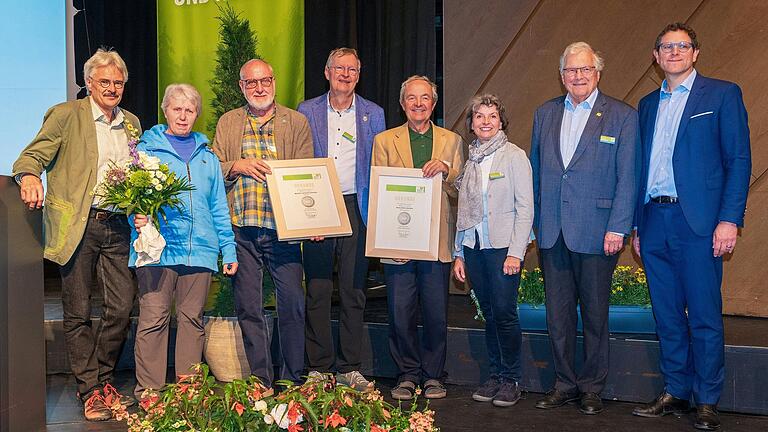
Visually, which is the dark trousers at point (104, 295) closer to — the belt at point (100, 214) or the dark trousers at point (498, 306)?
the belt at point (100, 214)

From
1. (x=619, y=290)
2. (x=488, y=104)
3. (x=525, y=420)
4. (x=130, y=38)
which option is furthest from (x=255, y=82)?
(x=130, y=38)

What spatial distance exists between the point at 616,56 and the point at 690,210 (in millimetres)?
2845

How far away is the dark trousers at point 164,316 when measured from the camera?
4.07m

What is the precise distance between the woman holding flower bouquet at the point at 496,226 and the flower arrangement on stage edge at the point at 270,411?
2.01 metres

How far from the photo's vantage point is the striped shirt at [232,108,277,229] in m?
4.26

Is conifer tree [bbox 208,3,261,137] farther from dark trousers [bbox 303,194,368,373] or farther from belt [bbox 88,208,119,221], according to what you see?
belt [bbox 88,208,119,221]

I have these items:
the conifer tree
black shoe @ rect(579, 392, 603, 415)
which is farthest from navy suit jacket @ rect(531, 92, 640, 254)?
the conifer tree

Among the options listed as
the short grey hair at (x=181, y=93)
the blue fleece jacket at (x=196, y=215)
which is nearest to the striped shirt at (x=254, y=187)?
the blue fleece jacket at (x=196, y=215)

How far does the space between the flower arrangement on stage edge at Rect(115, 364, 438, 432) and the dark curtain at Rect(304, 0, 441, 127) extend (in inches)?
194

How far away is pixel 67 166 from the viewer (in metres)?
4.11

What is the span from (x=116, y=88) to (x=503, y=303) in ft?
7.04

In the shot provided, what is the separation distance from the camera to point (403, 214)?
172 inches

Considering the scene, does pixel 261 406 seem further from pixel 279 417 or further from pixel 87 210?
pixel 87 210

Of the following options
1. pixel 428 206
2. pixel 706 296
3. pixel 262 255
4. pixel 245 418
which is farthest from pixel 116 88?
pixel 706 296
